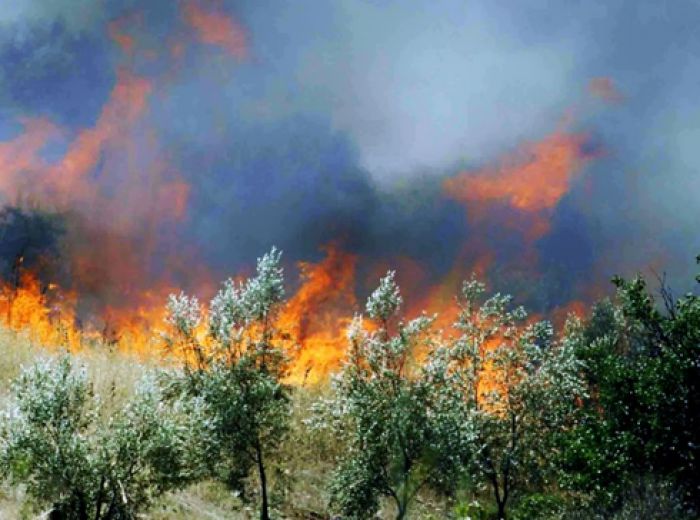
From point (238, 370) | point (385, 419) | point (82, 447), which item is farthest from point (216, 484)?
point (82, 447)

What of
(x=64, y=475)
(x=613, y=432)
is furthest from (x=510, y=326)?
(x=64, y=475)

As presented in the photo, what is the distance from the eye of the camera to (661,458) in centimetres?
3144

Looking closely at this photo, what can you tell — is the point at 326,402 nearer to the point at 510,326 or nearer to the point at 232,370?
the point at 232,370

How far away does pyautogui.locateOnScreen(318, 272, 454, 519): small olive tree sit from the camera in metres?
32.1

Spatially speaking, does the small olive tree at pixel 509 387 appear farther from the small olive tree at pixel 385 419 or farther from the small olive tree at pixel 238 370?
the small olive tree at pixel 238 370

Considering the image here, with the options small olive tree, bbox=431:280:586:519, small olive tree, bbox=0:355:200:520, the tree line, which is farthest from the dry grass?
small olive tree, bbox=431:280:586:519

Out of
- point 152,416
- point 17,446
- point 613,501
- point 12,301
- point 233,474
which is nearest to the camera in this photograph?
point 17,446

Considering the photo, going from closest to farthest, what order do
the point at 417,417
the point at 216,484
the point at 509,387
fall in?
the point at 417,417 → the point at 216,484 → the point at 509,387

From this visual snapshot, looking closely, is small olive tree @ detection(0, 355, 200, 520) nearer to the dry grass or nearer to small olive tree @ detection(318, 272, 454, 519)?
the dry grass

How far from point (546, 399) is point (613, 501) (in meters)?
10.4

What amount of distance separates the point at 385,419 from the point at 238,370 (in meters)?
7.64

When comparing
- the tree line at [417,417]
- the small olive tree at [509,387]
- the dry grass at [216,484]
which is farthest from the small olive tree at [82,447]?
the small olive tree at [509,387]

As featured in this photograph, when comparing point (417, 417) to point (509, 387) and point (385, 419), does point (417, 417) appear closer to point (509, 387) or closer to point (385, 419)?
point (385, 419)

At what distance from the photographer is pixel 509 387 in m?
41.1
